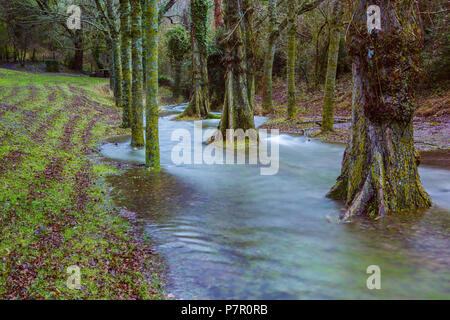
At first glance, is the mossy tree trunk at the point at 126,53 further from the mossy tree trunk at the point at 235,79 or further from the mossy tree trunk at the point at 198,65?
the mossy tree trunk at the point at 198,65

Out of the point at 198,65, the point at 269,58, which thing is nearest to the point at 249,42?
the point at 269,58

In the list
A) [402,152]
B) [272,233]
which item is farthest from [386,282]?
[402,152]

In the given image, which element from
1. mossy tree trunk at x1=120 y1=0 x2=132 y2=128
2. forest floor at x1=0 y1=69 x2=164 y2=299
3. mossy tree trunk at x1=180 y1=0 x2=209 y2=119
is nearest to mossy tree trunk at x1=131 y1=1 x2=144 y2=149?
mossy tree trunk at x1=120 y1=0 x2=132 y2=128

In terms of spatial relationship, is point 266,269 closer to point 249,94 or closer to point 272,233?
point 272,233

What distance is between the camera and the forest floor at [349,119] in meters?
12.3

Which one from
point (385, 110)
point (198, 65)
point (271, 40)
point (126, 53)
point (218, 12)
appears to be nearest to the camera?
point (385, 110)

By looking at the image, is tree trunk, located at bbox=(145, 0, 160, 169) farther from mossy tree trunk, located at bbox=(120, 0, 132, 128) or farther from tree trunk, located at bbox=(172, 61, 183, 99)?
tree trunk, located at bbox=(172, 61, 183, 99)

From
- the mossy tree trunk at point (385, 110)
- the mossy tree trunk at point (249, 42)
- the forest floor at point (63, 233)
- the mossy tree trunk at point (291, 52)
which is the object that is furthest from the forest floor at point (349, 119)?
the forest floor at point (63, 233)

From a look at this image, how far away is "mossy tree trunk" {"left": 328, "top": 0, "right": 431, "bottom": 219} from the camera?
18.6 feet

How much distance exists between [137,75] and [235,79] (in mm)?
3494

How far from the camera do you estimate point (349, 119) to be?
17.0m

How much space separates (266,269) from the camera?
15.1 ft

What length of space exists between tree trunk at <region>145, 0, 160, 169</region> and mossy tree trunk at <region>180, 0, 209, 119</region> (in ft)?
43.3
